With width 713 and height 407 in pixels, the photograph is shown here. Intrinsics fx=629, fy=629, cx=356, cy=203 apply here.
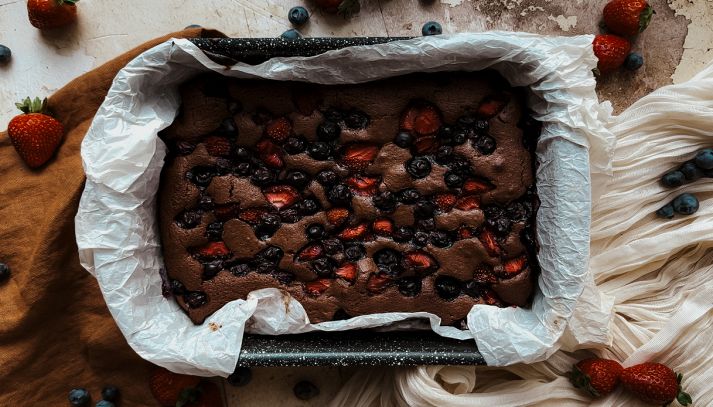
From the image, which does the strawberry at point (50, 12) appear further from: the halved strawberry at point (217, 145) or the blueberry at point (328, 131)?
the blueberry at point (328, 131)

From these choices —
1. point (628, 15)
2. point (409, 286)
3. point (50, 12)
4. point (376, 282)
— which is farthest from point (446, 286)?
point (50, 12)

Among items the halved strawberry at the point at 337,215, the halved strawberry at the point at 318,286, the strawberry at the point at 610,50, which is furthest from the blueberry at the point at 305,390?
the strawberry at the point at 610,50

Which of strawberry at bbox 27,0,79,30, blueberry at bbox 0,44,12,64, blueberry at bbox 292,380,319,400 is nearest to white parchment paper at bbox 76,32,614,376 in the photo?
blueberry at bbox 292,380,319,400

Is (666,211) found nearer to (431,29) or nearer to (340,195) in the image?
(431,29)

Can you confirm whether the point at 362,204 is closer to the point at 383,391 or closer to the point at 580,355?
the point at 383,391

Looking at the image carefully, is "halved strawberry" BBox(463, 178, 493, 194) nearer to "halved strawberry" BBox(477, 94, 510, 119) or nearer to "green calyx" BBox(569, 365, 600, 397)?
"halved strawberry" BBox(477, 94, 510, 119)

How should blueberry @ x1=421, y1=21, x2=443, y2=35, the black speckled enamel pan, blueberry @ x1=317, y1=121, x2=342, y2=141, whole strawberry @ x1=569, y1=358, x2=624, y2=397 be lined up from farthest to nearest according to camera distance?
blueberry @ x1=421, y1=21, x2=443, y2=35 → whole strawberry @ x1=569, y1=358, x2=624, y2=397 → blueberry @ x1=317, y1=121, x2=342, y2=141 → the black speckled enamel pan
